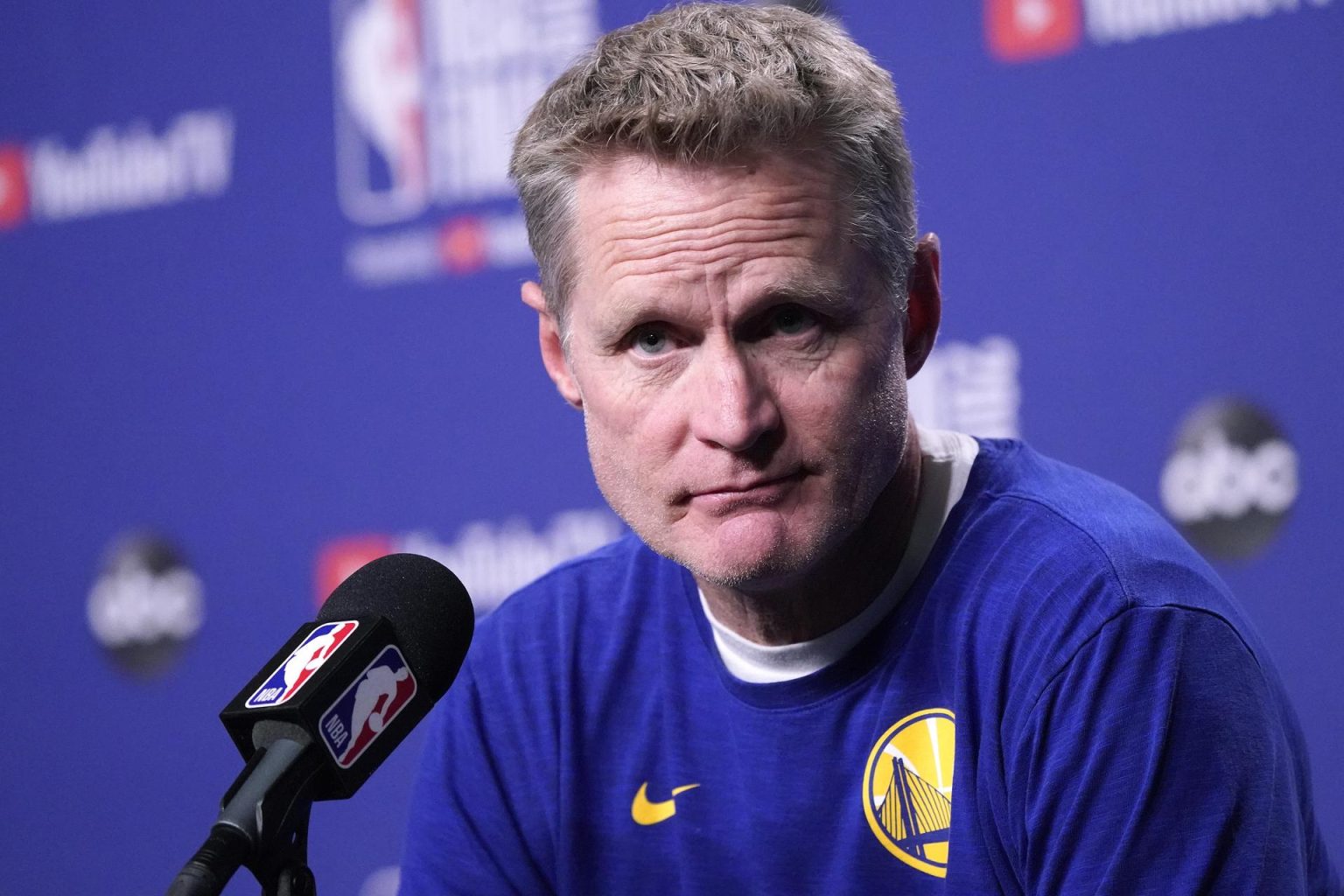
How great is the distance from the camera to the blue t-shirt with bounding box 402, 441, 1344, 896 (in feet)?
3.54

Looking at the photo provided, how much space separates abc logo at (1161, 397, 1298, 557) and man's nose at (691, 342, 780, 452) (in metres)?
1.07

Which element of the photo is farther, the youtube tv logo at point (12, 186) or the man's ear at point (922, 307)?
the youtube tv logo at point (12, 186)

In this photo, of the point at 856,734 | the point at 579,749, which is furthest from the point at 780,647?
the point at 579,749

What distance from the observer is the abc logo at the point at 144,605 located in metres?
2.80

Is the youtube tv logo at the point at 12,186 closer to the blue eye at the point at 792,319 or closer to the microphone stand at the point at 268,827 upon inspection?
the blue eye at the point at 792,319

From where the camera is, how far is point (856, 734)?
1.30 metres

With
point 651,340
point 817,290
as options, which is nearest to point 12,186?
point 651,340

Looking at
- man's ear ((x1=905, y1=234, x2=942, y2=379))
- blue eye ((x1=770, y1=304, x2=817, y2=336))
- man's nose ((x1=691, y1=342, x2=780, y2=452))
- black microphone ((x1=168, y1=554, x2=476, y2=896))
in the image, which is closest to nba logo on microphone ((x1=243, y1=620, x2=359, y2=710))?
→ black microphone ((x1=168, y1=554, x2=476, y2=896))

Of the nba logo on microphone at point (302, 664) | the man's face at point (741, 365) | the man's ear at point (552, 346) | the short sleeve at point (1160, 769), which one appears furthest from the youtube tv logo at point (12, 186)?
the short sleeve at point (1160, 769)

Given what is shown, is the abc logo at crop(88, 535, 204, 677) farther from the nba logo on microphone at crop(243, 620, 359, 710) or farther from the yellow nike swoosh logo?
the nba logo on microphone at crop(243, 620, 359, 710)

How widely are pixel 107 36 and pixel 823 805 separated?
2.34 metres

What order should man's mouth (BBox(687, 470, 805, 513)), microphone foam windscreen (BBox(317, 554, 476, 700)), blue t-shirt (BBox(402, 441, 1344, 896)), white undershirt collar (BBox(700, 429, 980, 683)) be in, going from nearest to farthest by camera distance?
microphone foam windscreen (BBox(317, 554, 476, 700))
blue t-shirt (BBox(402, 441, 1344, 896))
man's mouth (BBox(687, 470, 805, 513))
white undershirt collar (BBox(700, 429, 980, 683))

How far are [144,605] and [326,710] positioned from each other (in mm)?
2136

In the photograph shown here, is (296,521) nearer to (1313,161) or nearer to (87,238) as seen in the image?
(87,238)
